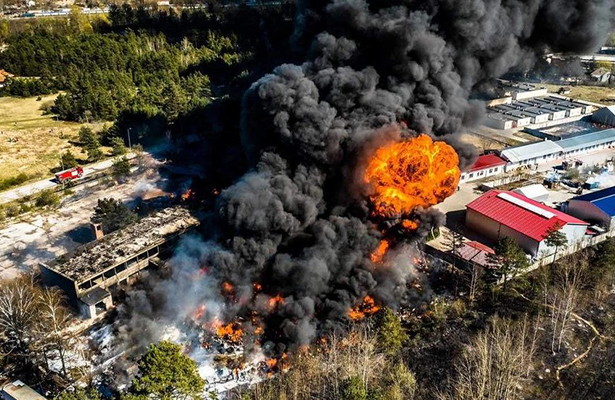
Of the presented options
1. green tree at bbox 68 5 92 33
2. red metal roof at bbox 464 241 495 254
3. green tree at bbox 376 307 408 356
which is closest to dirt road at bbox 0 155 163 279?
green tree at bbox 376 307 408 356

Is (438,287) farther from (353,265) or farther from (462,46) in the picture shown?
(462,46)

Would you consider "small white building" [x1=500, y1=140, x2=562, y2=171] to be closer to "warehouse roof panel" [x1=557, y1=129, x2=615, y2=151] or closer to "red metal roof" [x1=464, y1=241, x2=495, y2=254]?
"warehouse roof panel" [x1=557, y1=129, x2=615, y2=151]

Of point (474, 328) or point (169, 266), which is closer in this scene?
point (474, 328)

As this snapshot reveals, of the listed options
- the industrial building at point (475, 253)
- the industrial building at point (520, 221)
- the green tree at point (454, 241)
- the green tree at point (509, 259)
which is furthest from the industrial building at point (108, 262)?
the industrial building at point (520, 221)

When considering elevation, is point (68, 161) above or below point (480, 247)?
above

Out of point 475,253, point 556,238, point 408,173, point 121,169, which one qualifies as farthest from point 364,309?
point 121,169

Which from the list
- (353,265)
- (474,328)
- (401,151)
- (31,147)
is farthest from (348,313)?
(31,147)

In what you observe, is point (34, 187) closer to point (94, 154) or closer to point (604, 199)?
point (94, 154)

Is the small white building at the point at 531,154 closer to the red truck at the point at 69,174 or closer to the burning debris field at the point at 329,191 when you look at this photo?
the burning debris field at the point at 329,191
